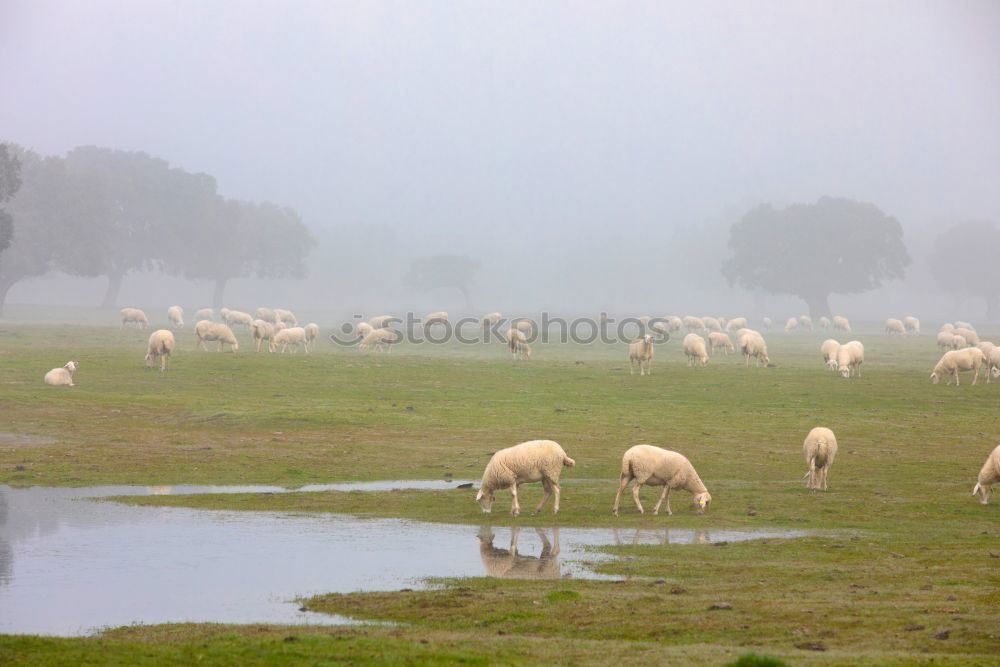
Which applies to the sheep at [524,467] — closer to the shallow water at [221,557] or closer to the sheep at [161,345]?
the shallow water at [221,557]

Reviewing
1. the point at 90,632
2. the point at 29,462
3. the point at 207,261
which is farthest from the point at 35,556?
the point at 207,261

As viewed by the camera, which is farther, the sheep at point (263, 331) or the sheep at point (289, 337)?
the sheep at point (289, 337)

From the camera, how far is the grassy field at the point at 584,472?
563 inches

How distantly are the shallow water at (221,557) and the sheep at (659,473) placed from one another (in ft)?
6.74

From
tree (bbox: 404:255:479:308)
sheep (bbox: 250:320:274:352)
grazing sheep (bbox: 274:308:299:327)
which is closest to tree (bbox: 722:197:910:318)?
tree (bbox: 404:255:479:308)

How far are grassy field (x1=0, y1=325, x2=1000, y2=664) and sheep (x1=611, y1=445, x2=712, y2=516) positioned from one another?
0.57 metres

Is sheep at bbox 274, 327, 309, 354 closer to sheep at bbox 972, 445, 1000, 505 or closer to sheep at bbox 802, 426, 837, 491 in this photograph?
sheep at bbox 802, 426, 837, 491

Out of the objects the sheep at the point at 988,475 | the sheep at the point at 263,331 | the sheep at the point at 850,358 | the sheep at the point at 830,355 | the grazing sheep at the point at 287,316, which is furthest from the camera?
the grazing sheep at the point at 287,316

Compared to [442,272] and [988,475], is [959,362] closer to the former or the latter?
[988,475]

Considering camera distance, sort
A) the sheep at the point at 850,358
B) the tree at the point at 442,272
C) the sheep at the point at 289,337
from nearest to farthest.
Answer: the sheep at the point at 850,358 → the sheep at the point at 289,337 → the tree at the point at 442,272

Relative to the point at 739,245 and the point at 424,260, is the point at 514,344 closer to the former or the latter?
the point at 739,245

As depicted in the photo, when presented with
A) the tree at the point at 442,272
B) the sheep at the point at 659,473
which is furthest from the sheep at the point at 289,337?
the tree at the point at 442,272

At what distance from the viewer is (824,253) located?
141 m

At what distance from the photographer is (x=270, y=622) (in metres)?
16.2
